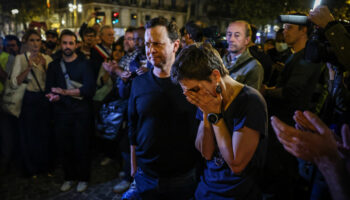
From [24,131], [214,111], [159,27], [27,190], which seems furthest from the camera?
[24,131]

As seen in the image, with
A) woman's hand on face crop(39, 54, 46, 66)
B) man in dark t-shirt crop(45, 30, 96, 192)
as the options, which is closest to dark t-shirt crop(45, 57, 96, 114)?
man in dark t-shirt crop(45, 30, 96, 192)

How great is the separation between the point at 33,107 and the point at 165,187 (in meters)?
3.26

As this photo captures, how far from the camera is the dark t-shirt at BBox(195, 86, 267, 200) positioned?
63.1 inches

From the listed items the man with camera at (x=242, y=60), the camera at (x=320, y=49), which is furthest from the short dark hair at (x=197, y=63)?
the man with camera at (x=242, y=60)

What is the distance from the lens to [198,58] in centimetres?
162

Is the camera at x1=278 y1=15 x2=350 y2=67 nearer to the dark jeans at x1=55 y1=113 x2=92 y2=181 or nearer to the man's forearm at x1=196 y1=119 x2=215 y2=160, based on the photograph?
the man's forearm at x1=196 y1=119 x2=215 y2=160

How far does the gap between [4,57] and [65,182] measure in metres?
2.79

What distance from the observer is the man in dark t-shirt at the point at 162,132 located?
88.1 inches

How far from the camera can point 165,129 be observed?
225 centimetres

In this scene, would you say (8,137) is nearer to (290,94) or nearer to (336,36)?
(290,94)

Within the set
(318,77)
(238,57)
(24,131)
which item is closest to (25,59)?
(24,131)

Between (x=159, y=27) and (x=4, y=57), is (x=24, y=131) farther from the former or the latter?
(x=159, y=27)

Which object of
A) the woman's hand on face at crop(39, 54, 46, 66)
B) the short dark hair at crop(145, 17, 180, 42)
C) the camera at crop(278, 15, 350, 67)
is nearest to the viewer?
the camera at crop(278, 15, 350, 67)

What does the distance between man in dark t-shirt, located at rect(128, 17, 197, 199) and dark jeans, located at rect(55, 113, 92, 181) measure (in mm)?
2012
